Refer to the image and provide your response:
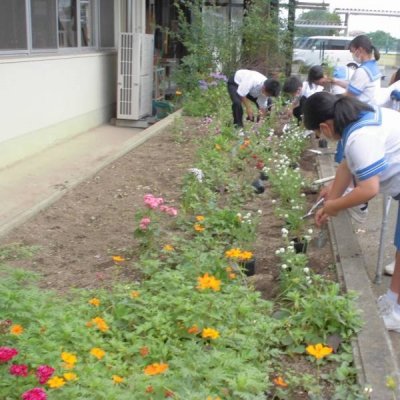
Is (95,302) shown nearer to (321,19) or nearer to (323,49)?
(323,49)

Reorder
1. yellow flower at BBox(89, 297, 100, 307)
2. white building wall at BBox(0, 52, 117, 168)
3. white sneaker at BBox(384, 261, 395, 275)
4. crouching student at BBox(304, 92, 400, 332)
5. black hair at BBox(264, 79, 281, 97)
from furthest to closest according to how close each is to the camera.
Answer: black hair at BBox(264, 79, 281, 97) < white building wall at BBox(0, 52, 117, 168) < white sneaker at BBox(384, 261, 395, 275) < crouching student at BBox(304, 92, 400, 332) < yellow flower at BBox(89, 297, 100, 307)

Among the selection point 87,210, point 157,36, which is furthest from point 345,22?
point 87,210

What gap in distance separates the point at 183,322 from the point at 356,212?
1.87m

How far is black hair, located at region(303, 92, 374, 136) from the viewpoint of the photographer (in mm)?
3008

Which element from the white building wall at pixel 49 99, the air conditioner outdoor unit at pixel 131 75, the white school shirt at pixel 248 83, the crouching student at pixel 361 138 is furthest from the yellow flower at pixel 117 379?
the air conditioner outdoor unit at pixel 131 75

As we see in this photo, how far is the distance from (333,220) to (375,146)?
1.70 metres

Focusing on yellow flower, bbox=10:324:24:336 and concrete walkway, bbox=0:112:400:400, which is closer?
yellow flower, bbox=10:324:24:336

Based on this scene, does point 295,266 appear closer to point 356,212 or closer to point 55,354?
point 356,212

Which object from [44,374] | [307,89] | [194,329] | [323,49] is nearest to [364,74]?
[307,89]

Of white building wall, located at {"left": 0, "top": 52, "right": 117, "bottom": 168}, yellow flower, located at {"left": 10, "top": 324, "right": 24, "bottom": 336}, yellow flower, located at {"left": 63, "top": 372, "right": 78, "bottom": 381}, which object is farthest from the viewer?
white building wall, located at {"left": 0, "top": 52, "right": 117, "bottom": 168}

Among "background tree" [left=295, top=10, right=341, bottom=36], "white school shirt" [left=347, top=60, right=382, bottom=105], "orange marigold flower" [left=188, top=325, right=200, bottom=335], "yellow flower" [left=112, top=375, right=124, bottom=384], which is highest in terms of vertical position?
"background tree" [left=295, top=10, right=341, bottom=36]

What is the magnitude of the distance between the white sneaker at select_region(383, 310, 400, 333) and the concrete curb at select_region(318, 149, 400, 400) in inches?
6.4

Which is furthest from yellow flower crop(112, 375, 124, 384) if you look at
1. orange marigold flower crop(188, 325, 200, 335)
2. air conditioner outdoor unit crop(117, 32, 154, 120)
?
air conditioner outdoor unit crop(117, 32, 154, 120)

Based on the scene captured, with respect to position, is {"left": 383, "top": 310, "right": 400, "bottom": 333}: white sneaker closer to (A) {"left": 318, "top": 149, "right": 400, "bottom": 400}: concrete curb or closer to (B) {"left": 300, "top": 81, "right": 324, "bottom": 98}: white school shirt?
(A) {"left": 318, "top": 149, "right": 400, "bottom": 400}: concrete curb
